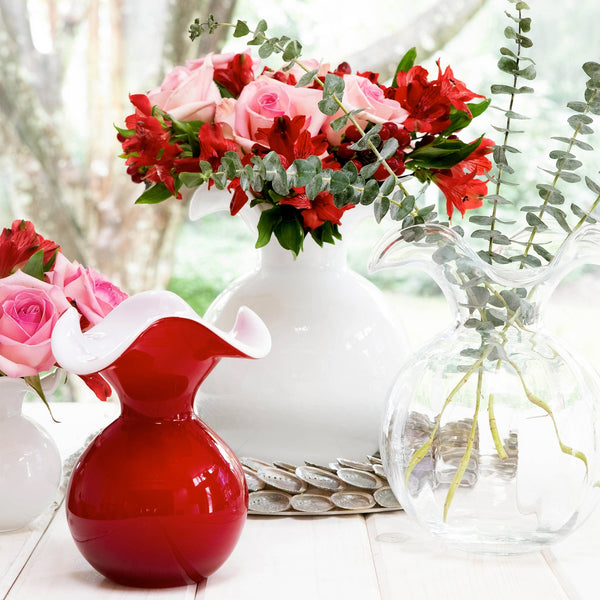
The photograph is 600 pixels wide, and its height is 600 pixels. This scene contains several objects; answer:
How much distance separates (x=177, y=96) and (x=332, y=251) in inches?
7.2

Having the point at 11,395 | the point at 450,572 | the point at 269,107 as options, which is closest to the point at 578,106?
the point at 269,107

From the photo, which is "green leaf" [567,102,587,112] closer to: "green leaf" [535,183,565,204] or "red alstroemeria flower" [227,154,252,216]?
"green leaf" [535,183,565,204]

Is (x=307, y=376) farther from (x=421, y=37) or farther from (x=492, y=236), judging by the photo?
(x=421, y=37)

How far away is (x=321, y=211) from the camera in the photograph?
2.37 feet

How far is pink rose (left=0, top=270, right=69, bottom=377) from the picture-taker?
65 cm

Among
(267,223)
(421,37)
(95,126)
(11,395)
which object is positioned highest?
(267,223)

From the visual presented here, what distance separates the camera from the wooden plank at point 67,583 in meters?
0.57

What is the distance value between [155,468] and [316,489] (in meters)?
0.20

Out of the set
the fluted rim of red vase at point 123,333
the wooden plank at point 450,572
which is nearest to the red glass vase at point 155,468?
the fluted rim of red vase at point 123,333

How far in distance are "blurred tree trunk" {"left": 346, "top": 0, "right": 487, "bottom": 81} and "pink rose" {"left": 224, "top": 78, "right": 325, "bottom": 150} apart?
188 centimetres

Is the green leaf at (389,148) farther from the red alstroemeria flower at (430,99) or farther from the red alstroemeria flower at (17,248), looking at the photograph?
the red alstroemeria flower at (17,248)

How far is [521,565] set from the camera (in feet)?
2.08

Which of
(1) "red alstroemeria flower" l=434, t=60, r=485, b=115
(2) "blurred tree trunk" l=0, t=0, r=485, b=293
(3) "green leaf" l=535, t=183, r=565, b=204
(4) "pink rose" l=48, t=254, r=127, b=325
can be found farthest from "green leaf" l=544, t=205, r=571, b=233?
(2) "blurred tree trunk" l=0, t=0, r=485, b=293

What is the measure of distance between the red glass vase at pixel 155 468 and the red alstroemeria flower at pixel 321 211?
15 cm
